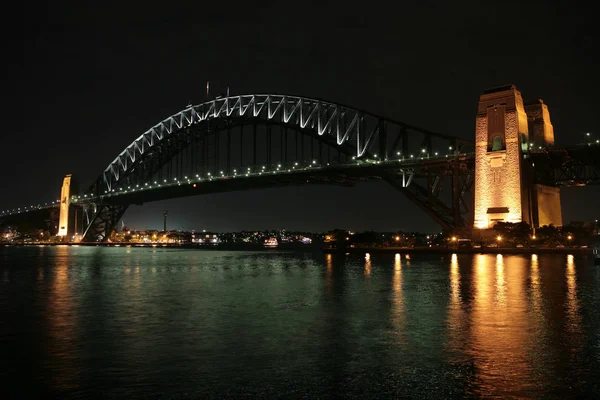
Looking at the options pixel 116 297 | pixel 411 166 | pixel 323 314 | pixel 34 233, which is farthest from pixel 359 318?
pixel 34 233

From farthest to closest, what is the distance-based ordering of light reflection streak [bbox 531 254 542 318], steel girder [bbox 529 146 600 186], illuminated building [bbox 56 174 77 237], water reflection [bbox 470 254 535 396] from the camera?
illuminated building [bbox 56 174 77 237] < steel girder [bbox 529 146 600 186] < light reflection streak [bbox 531 254 542 318] < water reflection [bbox 470 254 535 396]

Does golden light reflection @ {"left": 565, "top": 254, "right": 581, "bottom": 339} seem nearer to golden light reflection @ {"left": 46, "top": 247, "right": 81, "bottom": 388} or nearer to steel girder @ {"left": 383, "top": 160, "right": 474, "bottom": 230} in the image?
golden light reflection @ {"left": 46, "top": 247, "right": 81, "bottom": 388}

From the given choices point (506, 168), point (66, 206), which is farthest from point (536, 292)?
point (66, 206)

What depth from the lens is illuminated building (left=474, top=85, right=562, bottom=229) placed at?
55.0 meters

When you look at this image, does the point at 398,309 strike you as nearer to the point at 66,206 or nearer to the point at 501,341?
the point at 501,341

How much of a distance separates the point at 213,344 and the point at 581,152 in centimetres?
4856

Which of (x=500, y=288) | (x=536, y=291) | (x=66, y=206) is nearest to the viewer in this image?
(x=536, y=291)

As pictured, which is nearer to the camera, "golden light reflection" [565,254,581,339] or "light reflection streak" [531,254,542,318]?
"golden light reflection" [565,254,581,339]

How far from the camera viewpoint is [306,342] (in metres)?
12.8

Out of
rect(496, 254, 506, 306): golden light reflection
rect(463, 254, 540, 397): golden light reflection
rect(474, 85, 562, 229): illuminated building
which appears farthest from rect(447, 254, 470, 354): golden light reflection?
rect(474, 85, 562, 229): illuminated building

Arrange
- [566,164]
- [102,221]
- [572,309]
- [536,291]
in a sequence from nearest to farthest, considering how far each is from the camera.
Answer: [572,309] < [536,291] < [566,164] < [102,221]

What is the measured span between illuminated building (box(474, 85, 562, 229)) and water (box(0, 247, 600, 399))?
3170cm

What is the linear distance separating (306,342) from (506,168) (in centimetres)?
4719

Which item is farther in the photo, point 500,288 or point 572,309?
point 500,288
